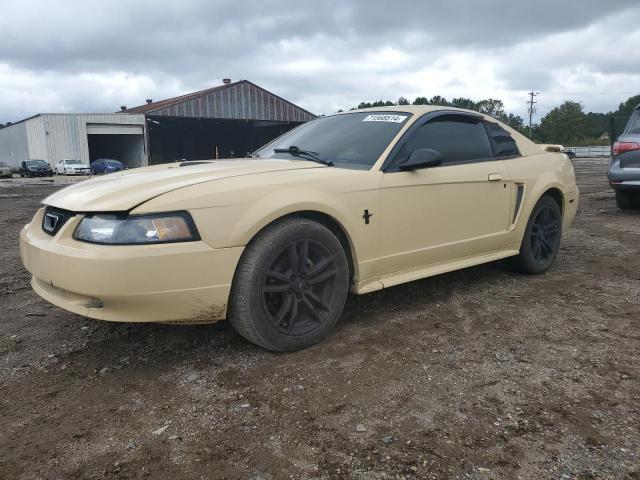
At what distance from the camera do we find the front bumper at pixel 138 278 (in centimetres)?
237

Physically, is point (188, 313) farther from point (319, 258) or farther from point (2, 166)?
point (2, 166)

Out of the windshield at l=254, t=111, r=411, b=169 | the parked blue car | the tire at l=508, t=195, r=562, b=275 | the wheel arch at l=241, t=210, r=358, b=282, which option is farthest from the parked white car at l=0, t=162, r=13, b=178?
the wheel arch at l=241, t=210, r=358, b=282

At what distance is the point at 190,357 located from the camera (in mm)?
2844

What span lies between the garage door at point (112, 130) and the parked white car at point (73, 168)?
4224mm

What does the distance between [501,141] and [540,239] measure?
3.10ft

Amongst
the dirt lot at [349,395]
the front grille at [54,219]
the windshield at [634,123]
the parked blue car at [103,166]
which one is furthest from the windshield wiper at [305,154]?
the parked blue car at [103,166]

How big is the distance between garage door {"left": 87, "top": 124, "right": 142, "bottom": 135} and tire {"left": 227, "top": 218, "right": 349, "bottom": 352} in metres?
37.9

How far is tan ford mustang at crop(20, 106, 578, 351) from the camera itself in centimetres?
245

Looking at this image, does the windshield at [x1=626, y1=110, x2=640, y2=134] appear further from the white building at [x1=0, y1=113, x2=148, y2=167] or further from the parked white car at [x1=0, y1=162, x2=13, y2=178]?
the white building at [x1=0, y1=113, x2=148, y2=167]

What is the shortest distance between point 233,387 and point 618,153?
291 inches

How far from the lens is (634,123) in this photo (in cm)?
777

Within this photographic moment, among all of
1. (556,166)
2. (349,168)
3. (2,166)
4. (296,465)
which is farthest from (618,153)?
(2,166)

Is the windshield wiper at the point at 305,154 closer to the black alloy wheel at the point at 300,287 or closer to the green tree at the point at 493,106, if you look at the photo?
the black alloy wheel at the point at 300,287

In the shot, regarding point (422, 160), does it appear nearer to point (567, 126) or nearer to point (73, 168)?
point (73, 168)
